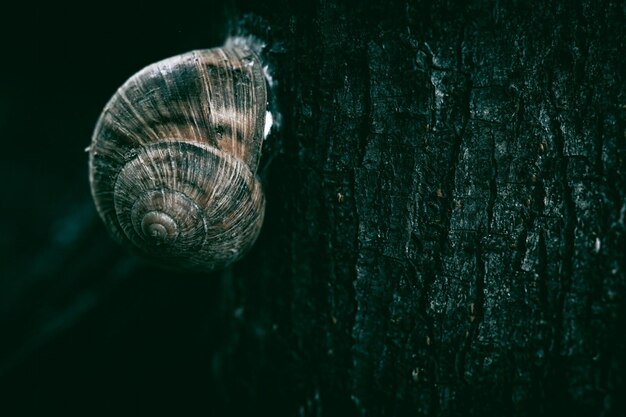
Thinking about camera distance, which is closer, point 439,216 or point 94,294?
point 439,216

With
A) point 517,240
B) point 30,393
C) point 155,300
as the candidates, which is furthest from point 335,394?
point 30,393

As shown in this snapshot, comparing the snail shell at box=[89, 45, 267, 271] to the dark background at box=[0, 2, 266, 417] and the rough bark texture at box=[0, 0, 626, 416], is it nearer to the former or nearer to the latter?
the rough bark texture at box=[0, 0, 626, 416]

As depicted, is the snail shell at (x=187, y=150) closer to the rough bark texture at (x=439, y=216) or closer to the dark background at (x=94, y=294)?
the rough bark texture at (x=439, y=216)

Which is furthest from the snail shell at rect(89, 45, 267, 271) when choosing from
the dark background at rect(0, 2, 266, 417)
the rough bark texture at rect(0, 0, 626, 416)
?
the dark background at rect(0, 2, 266, 417)

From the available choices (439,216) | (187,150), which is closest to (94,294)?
(187,150)

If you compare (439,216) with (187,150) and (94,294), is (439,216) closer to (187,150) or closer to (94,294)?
(187,150)

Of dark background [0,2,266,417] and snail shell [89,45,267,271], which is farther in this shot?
dark background [0,2,266,417]

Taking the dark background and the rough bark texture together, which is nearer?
the rough bark texture
